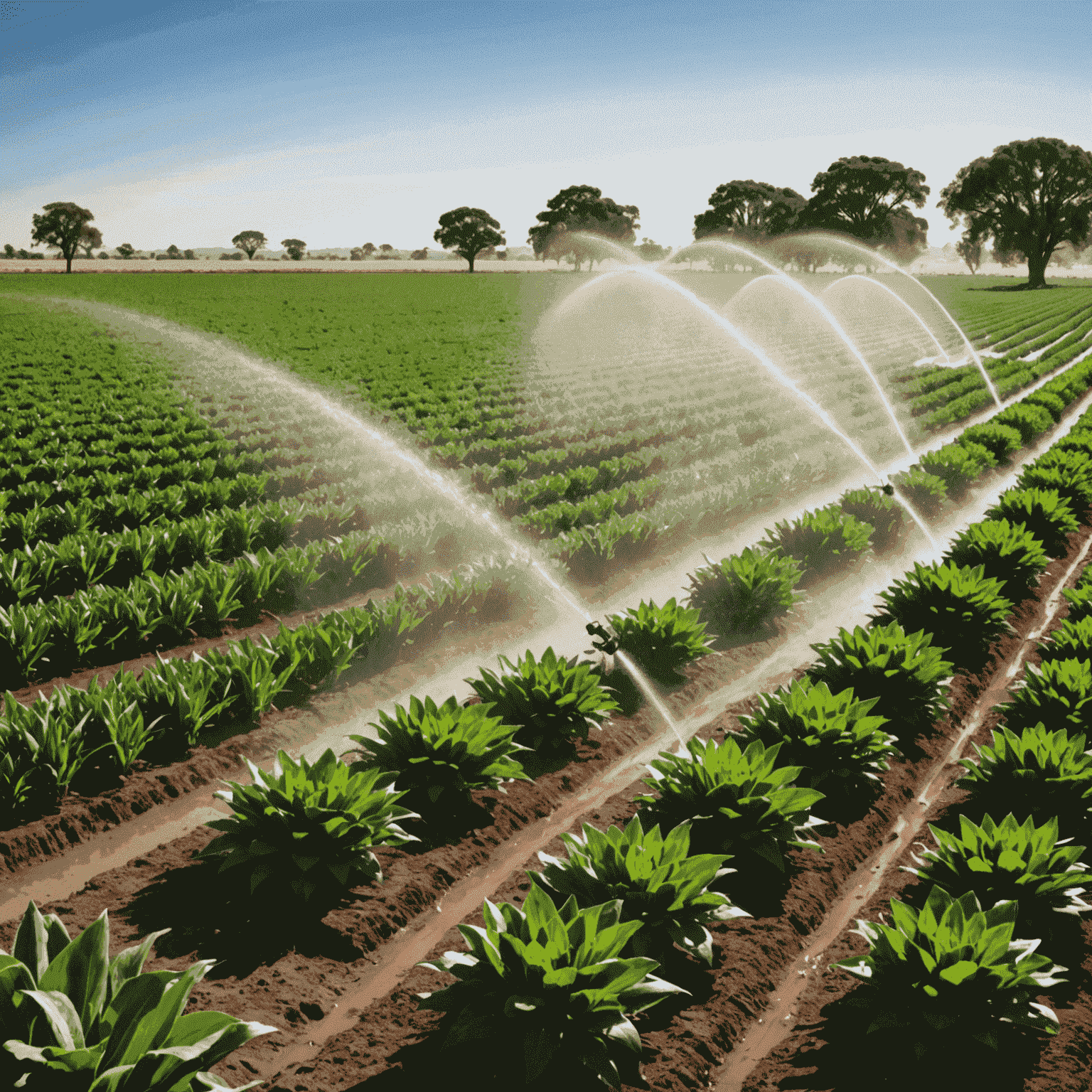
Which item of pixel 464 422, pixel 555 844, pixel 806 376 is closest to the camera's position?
pixel 555 844

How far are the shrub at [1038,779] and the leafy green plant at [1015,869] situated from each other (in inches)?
20.6

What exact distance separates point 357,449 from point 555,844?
10.3 metres

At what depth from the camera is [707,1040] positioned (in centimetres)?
309

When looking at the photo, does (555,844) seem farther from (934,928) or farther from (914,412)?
(914,412)

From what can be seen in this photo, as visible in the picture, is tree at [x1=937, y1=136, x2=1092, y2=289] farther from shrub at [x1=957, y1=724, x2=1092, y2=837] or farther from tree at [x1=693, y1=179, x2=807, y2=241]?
shrub at [x1=957, y1=724, x2=1092, y2=837]

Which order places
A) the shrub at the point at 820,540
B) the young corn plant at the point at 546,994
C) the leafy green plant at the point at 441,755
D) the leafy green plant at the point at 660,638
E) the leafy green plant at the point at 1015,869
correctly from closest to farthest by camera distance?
1. the young corn plant at the point at 546,994
2. the leafy green plant at the point at 1015,869
3. the leafy green plant at the point at 441,755
4. the leafy green plant at the point at 660,638
5. the shrub at the point at 820,540

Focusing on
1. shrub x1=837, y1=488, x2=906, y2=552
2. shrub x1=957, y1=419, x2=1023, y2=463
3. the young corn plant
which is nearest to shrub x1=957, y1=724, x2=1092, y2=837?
the young corn plant

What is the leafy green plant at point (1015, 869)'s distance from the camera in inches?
139

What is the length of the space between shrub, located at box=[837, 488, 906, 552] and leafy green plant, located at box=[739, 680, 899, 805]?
5.19m

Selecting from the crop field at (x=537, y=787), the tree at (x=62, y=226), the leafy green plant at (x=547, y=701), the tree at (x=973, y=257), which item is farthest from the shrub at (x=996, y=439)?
the tree at (x=973, y=257)

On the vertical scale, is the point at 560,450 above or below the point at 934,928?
above

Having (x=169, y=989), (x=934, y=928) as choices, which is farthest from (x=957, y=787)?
(x=169, y=989)

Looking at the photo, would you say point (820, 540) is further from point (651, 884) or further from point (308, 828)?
point (308, 828)

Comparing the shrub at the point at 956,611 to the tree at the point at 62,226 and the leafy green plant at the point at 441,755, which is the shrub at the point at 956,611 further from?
the tree at the point at 62,226
